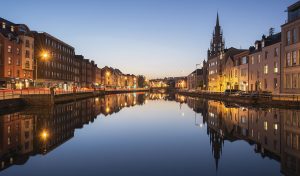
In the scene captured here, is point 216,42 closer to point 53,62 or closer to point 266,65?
point 53,62

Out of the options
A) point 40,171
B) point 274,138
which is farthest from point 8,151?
point 274,138

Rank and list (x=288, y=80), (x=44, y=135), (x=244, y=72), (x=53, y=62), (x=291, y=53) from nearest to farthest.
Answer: (x=44, y=135)
(x=291, y=53)
(x=288, y=80)
(x=244, y=72)
(x=53, y=62)

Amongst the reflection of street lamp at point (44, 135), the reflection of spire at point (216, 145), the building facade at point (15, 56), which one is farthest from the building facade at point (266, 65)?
the building facade at point (15, 56)

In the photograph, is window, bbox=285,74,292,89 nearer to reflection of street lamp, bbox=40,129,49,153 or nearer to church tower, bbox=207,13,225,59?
reflection of street lamp, bbox=40,129,49,153

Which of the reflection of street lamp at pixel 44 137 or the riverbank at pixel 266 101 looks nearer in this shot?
the reflection of street lamp at pixel 44 137

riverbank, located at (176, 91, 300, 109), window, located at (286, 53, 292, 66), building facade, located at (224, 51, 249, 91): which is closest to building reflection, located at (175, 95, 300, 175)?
riverbank, located at (176, 91, 300, 109)

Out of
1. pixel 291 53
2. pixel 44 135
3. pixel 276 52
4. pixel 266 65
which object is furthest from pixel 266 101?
pixel 44 135

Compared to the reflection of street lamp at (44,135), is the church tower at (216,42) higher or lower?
higher

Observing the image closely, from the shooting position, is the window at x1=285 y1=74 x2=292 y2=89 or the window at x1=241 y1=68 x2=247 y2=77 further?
the window at x1=241 y1=68 x2=247 y2=77

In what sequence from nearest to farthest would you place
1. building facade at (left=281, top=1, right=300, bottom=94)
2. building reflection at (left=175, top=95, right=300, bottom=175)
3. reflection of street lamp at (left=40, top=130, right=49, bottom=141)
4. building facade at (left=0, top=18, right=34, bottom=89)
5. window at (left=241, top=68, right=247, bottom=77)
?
building reflection at (left=175, top=95, right=300, bottom=175)
reflection of street lamp at (left=40, top=130, right=49, bottom=141)
building facade at (left=281, top=1, right=300, bottom=94)
building facade at (left=0, top=18, right=34, bottom=89)
window at (left=241, top=68, right=247, bottom=77)

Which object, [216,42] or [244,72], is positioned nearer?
[244,72]

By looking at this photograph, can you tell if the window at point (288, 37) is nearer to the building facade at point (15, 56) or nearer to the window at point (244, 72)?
the window at point (244, 72)

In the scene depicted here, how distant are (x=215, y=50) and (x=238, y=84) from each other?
70.1 metres

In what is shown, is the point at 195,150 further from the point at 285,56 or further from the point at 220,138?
the point at 285,56
